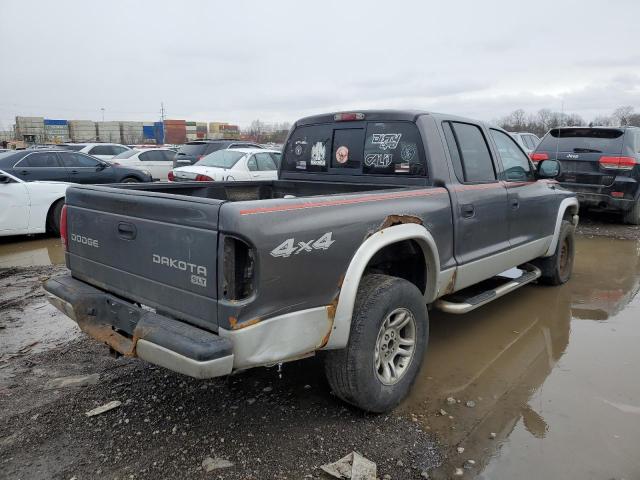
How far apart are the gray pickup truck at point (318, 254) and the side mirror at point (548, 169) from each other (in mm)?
646

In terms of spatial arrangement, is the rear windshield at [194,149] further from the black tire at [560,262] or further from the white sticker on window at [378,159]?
the white sticker on window at [378,159]

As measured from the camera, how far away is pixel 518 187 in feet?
15.4

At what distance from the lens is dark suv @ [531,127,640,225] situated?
29.0 feet

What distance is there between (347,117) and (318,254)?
1.98 metres

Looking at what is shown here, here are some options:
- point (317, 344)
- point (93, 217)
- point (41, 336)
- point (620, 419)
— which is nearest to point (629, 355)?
point (620, 419)

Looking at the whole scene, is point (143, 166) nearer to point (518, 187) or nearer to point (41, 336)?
point (41, 336)

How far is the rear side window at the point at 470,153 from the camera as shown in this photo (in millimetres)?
4027

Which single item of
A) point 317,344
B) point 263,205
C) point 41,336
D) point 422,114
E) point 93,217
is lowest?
point 41,336

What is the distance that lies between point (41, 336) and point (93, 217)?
1.99 m

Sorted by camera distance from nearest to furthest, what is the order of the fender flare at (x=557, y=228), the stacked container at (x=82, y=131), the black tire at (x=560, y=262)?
the fender flare at (x=557, y=228), the black tire at (x=560, y=262), the stacked container at (x=82, y=131)

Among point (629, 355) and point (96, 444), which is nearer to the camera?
point (96, 444)

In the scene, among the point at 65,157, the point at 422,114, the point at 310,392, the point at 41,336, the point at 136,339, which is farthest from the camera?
the point at 65,157

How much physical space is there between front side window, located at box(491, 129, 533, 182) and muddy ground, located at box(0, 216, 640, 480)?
4.85ft

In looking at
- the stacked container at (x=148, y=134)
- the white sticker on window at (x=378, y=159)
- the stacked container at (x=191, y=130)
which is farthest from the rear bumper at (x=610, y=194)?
the stacked container at (x=191, y=130)
